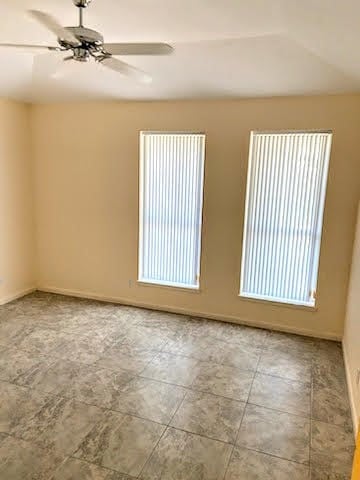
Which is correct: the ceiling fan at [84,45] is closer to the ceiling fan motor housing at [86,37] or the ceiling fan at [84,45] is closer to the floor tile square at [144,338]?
the ceiling fan motor housing at [86,37]

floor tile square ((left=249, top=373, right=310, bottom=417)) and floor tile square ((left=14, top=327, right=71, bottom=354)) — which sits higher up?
floor tile square ((left=14, top=327, right=71, bottom=354))

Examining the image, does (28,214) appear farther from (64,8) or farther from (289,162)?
(289,162)

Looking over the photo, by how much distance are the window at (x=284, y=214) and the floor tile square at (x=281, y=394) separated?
3.47 ft

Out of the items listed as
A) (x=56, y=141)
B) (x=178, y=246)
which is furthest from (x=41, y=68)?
(x=178, y=246)

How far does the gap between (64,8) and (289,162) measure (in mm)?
2328

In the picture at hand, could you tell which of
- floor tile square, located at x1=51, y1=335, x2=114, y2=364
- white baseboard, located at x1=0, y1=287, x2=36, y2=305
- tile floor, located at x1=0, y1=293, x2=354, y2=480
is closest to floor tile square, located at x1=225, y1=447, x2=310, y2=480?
tile floor, located at x1=0, y1=293, x2=354, y2=480

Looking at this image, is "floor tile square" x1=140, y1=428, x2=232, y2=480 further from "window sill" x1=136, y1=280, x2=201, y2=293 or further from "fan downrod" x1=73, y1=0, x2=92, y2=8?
"fan downrod" x1=73, y1=0, x2=92, y2=8

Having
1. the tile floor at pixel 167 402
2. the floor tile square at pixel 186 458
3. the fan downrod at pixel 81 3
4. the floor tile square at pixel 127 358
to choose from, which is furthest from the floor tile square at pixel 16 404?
the fan downrod at pixel 81 3

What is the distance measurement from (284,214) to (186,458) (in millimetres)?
2426

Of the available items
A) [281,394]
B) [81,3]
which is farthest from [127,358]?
[81,3]

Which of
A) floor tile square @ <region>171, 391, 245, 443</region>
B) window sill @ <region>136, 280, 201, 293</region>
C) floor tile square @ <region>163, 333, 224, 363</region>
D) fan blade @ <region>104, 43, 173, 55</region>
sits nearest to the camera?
fan blade @ <region>104, 43, 173, 55</region>

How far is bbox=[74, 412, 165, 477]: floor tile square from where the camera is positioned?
6.57 ft

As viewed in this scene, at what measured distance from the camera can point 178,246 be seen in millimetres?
4094

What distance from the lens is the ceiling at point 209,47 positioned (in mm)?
2135
